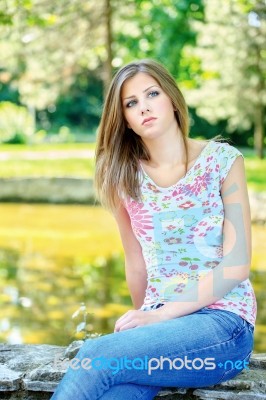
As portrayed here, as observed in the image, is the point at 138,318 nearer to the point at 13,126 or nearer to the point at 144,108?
the point at 144,108

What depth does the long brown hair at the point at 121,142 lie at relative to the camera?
233 centimetres

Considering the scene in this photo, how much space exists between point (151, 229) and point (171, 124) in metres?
0.39

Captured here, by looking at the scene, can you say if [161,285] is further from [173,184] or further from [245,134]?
[245,134]

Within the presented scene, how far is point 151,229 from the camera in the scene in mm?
2271

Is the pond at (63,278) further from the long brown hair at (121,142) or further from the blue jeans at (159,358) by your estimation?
the blue jeans at (159,358)

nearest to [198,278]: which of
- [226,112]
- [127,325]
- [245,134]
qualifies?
[127,325]

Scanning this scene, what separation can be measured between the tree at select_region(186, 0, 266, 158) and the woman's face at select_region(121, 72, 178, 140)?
41.0ft

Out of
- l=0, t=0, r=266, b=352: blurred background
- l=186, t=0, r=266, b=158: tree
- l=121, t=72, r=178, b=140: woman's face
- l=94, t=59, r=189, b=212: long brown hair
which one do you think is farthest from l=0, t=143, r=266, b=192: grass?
l=121, t=72, r=178, b=140: woman's face

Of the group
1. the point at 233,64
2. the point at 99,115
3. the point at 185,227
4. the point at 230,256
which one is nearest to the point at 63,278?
the point at 185,227

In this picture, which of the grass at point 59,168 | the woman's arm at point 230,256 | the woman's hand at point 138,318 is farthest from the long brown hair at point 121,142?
the grass at point 59,168

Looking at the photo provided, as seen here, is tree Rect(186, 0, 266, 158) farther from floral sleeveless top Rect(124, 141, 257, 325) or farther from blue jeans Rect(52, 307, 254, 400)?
blue jeans Rect(52, 307, 254, 400)

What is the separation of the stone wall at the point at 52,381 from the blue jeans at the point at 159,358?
4 cm

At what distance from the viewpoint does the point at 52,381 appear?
2156mm

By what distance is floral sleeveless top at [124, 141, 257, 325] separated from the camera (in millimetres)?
2189
